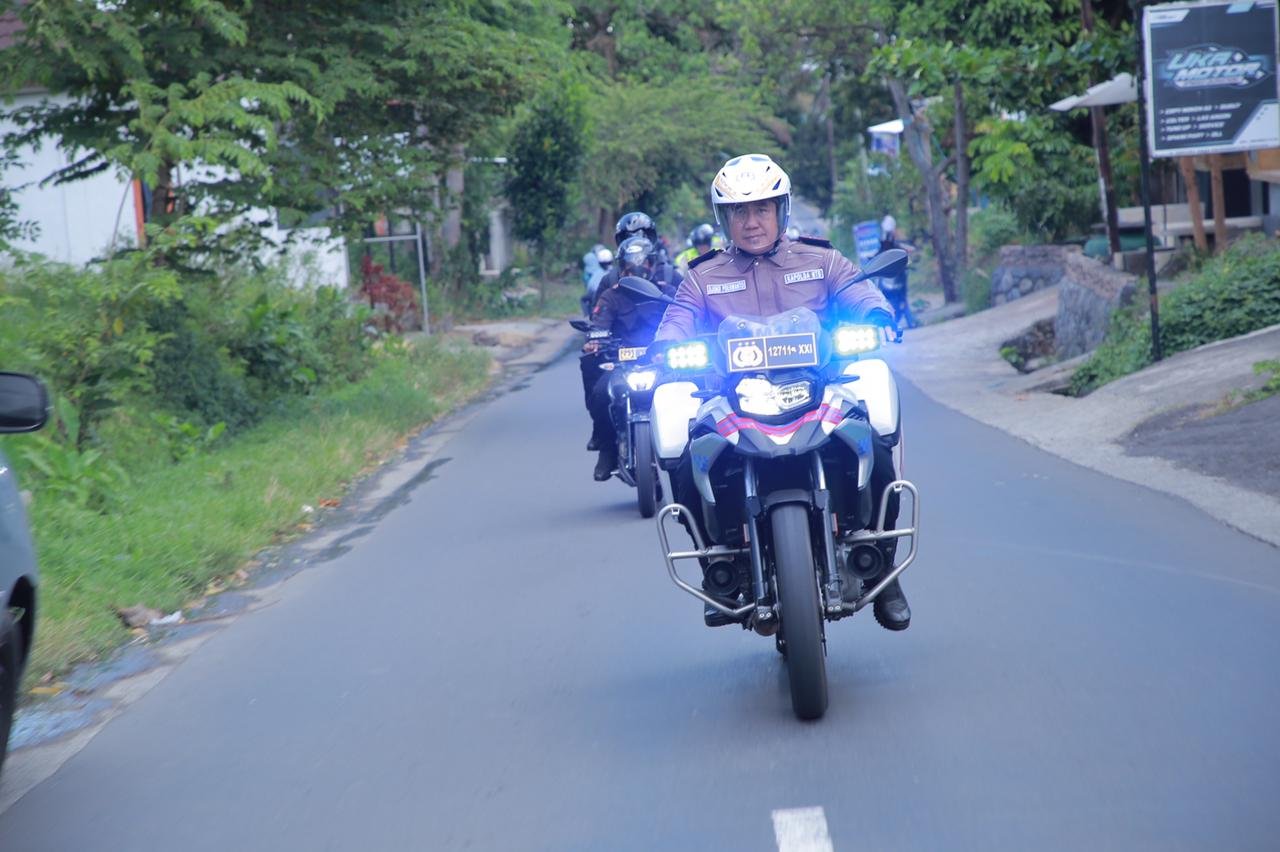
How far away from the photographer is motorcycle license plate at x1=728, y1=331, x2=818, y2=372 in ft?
18.7

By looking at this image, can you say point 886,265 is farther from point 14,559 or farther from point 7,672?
point 7,672

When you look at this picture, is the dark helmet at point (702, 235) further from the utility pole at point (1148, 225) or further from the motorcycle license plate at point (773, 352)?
the motorcycle license plate at point (773, 352)

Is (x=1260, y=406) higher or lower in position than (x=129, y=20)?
lower

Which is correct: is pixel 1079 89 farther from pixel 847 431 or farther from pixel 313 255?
pixel 847 431

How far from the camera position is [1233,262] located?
1741 cm

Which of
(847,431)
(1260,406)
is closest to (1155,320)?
(1260,406)

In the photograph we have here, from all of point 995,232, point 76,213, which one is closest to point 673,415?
point 76,213

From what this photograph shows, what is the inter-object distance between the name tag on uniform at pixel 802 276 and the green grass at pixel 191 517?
3.64 meters

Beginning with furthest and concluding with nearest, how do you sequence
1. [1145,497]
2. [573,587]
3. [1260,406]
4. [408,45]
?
1. [408,45]
2. [1260,406]
3. [1145,497]
4. [573,587]

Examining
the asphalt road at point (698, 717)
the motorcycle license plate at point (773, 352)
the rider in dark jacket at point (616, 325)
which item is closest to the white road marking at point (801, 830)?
the asphalt road at point (698, 717)

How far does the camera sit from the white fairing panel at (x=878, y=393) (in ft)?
19.6

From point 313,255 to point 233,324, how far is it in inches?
117

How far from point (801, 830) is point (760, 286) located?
2426 mm

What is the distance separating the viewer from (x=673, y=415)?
20.0ft
